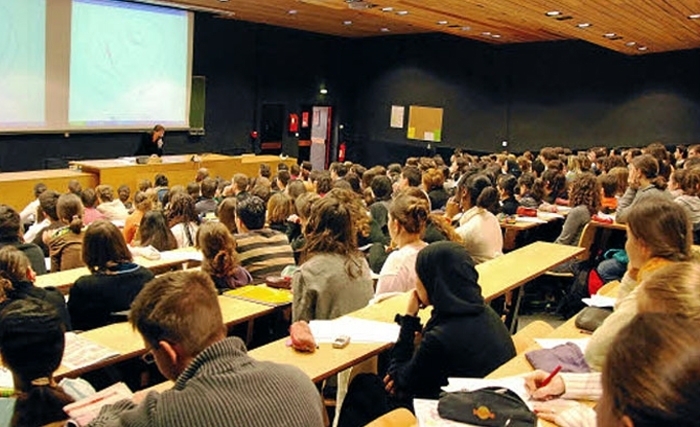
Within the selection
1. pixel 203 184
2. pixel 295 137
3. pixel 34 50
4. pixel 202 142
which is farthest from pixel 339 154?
pixel 203 184

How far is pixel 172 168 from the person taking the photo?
11094mm

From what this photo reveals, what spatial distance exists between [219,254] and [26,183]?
→ 6.46m

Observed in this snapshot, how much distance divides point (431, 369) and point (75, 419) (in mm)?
1301

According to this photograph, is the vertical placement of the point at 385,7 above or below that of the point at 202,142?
above

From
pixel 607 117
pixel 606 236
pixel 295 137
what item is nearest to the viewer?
pixel 606 236

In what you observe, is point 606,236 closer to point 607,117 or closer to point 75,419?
point 75,419

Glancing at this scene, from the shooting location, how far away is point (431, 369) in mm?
2621

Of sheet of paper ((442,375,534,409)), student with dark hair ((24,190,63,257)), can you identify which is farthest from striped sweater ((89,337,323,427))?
student with dark hair ((24,190,63,257))

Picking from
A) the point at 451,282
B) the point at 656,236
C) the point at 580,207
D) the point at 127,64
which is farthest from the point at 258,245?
the point at 127,64

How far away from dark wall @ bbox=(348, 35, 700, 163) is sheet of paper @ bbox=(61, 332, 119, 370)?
12442 millimetres

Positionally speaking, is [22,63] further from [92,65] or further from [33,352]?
[33,352]

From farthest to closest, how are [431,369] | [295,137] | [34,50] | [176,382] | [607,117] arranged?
[295,137]
[607,117]
[34,50]
[431,369]
[176,382]

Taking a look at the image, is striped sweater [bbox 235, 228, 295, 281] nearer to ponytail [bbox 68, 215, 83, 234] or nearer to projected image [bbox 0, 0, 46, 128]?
ponytail [bbox 68, 215, 83, 234]

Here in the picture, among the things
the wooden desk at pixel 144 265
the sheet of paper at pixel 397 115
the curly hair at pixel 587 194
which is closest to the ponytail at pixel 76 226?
the wooden desk at pixel 144 265
